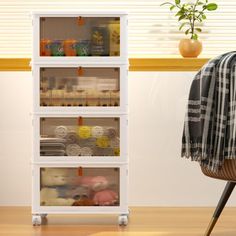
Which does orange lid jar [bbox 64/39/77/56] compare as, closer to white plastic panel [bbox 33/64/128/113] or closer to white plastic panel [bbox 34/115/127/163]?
white plastic panel [bbox 33/64/128/113]

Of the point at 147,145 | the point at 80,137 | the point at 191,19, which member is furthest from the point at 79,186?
the point at 191,19

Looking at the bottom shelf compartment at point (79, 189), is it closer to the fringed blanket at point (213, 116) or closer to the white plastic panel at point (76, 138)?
the white plastic panel at point (76, 138)

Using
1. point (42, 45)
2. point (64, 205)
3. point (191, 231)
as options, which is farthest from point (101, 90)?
point (191, 231)

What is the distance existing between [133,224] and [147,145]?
75 cm

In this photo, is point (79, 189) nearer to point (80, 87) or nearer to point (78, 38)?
point (80, 87)

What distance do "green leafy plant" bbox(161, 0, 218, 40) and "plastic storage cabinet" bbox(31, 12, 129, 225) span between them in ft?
2.59

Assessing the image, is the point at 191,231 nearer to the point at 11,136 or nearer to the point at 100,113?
the point at 100,113

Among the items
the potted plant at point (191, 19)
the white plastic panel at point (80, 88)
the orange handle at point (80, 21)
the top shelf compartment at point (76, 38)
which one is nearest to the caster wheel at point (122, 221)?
the white plastic panel at point (80, 88)

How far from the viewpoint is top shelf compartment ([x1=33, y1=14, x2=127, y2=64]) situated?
3752 mm

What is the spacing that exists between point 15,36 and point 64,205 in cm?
138

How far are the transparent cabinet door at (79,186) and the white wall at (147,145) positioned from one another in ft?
1.87

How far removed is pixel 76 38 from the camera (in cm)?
382

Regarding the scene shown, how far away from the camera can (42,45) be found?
3783 mm

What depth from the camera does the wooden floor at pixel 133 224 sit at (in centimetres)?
349
